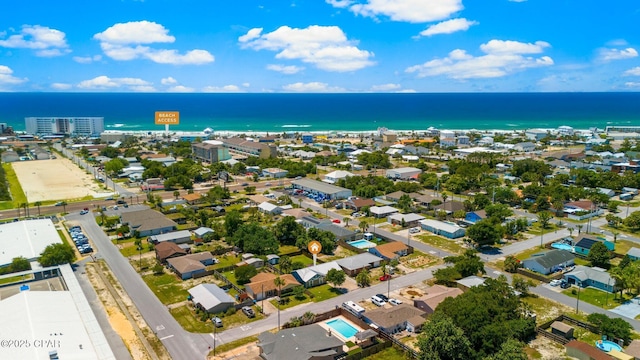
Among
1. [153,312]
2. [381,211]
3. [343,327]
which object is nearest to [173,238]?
[153,312]

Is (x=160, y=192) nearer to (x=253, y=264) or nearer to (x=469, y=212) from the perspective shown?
(x=253, y=264)

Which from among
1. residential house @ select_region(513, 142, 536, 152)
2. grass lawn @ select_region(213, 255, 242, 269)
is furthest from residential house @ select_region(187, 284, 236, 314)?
residential house @ select_region(513, 142, 536, 152)

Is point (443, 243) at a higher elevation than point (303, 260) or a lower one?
higher

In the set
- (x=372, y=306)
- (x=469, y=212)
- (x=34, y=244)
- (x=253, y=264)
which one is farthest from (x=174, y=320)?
(x=469, y=212)

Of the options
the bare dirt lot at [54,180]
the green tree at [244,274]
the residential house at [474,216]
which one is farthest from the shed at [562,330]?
the bare dirt lot at [54,180]

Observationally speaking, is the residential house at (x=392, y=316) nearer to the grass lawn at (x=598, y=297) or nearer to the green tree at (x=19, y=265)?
the grass lawn at (x=598, y=297)

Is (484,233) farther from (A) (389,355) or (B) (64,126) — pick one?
(B) (64,126)
